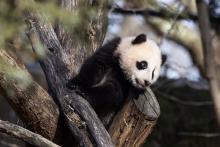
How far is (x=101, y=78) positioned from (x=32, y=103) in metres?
0.72

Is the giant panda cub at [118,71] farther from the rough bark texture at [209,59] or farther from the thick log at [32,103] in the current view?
Result: the rough bark texture at [209,59]

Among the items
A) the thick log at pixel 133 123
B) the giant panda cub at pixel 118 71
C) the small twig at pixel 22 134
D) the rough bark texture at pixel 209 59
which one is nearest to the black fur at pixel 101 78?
the giant panda cub at pixel 118 71

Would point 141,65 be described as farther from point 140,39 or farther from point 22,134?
point 22,134

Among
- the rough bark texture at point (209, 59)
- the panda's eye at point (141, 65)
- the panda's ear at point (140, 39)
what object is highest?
the panda's ear at point (140, 39)

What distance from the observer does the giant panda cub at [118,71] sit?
146 inches

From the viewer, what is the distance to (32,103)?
10.8ft

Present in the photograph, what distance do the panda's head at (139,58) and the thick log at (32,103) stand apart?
0.72 m

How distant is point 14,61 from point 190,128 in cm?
454

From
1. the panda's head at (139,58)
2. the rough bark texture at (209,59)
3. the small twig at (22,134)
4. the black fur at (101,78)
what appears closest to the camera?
the small twig at (22,134)

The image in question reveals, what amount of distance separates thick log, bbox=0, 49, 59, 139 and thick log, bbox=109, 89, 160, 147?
1.31ft

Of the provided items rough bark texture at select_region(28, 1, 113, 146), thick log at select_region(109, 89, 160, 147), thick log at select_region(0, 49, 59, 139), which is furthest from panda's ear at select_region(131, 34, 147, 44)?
thick log at select_region(0, 49, 59, 139)

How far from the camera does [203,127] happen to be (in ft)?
24.2

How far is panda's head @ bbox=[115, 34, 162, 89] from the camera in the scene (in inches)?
151

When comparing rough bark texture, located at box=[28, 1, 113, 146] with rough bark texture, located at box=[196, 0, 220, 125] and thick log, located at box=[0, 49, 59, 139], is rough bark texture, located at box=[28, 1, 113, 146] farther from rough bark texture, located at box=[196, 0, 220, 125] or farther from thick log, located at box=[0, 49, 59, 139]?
rough bark texture, located at box=[196, 0, 220, 125]
